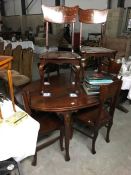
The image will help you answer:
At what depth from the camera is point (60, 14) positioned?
2.08 meters

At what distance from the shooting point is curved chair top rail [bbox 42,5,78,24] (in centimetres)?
205

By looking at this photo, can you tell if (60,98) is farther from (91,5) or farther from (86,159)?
(91,5)

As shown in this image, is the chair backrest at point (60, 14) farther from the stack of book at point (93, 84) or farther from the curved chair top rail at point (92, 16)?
the stack of book at point (93, 84)

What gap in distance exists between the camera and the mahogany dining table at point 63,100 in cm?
155

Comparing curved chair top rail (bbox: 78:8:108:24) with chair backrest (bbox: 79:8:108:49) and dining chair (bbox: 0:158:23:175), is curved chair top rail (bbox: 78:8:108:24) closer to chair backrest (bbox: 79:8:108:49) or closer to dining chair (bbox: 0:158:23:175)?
chair backrest (bbox: 79:8:108:49)

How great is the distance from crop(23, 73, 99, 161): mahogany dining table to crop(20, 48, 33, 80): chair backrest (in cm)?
94

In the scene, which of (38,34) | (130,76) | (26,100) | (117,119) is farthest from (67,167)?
(38,34)

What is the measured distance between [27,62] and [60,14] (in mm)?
1126

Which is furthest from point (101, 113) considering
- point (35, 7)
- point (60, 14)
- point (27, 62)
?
point (35, 7)

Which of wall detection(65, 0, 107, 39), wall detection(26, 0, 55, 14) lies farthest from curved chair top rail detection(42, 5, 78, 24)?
wall detection(26, 0, 55, 14)

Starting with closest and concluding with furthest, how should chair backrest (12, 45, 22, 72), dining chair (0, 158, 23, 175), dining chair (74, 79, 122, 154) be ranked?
dining chair (0, 158, 23, 175), dining chair (74, 79, 122, 154), chair backrest (12, 45, 22, 72)

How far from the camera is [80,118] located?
1874 mm

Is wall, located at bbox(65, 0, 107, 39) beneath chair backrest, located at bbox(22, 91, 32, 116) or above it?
above

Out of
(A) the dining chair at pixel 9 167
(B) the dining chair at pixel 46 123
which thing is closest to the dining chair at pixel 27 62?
(B) the dining chair at pixel 46 123
